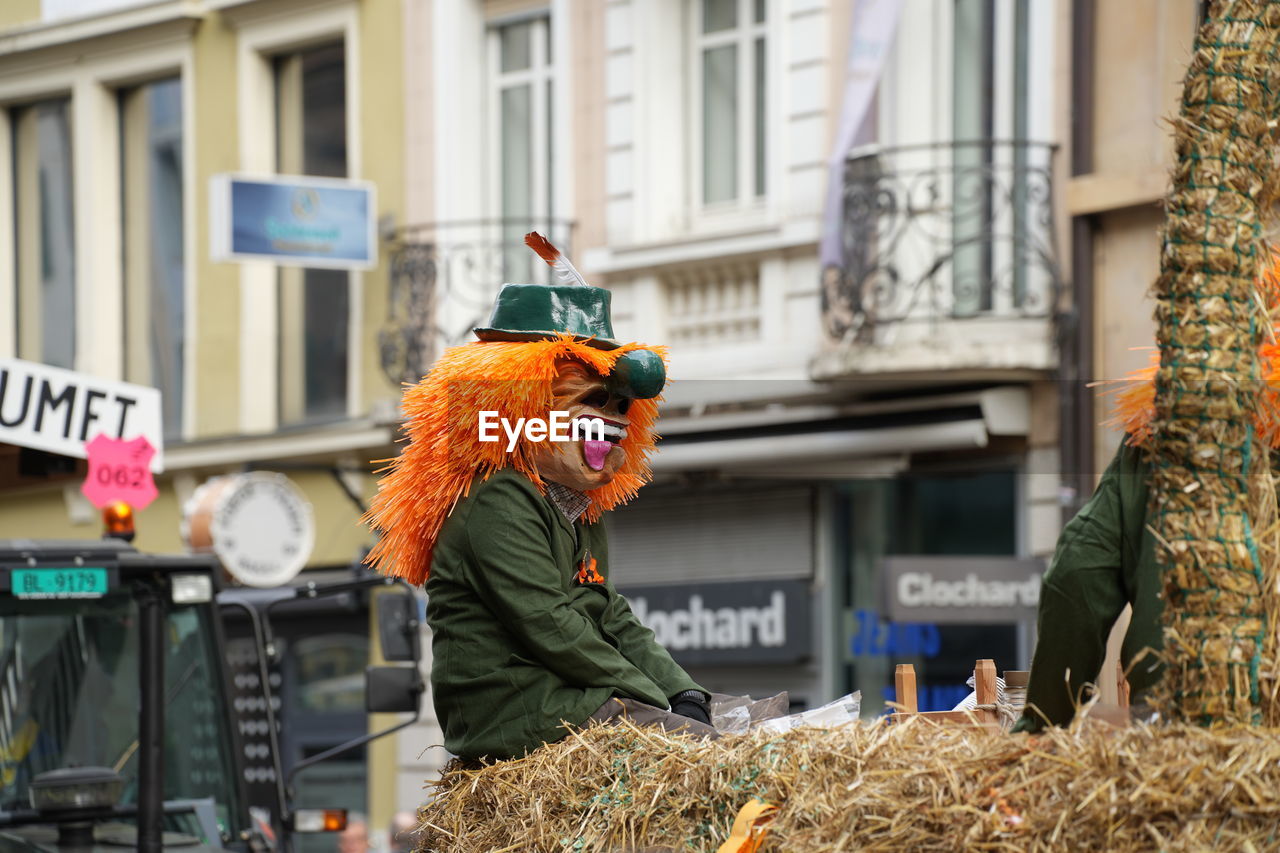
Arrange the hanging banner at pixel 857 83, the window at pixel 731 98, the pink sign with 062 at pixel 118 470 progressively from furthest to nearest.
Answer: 1. the window at pixel 731 98
2. the hanging banner at pixel 857 83
3. the pink sign with 062 at pixel 118 470

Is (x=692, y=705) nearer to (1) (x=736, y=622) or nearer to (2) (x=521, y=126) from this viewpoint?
(1) (x=736, y=622)

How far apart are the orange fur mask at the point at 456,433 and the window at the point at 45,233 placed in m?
16.0

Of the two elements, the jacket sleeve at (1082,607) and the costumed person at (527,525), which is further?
the costumed person at (527,525)

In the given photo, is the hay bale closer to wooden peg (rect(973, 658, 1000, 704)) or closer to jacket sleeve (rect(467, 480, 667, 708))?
jacket sleeve (rect(467, 480, 667, 708))

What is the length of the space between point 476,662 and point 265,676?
328 centimetres

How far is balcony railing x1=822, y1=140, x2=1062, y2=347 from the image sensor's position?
13406 millimetres

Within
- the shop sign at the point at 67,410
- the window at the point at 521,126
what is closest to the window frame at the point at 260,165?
the window at the point at 521,126

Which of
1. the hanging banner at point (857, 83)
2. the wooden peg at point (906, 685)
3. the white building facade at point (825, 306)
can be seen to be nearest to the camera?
the wooden peg at point (906, 685)

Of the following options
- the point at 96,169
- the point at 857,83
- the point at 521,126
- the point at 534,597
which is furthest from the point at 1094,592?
the point at 96,169

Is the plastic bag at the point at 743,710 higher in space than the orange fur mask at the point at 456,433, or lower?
lower

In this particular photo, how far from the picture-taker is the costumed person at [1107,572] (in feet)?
11.1

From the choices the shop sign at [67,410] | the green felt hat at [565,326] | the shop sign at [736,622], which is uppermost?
the green felt hat at [565,326]

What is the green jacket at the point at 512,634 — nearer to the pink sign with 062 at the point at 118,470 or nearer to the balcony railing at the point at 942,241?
the pink sign with 062 at the point at 118,470

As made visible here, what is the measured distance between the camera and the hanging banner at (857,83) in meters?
13.8
